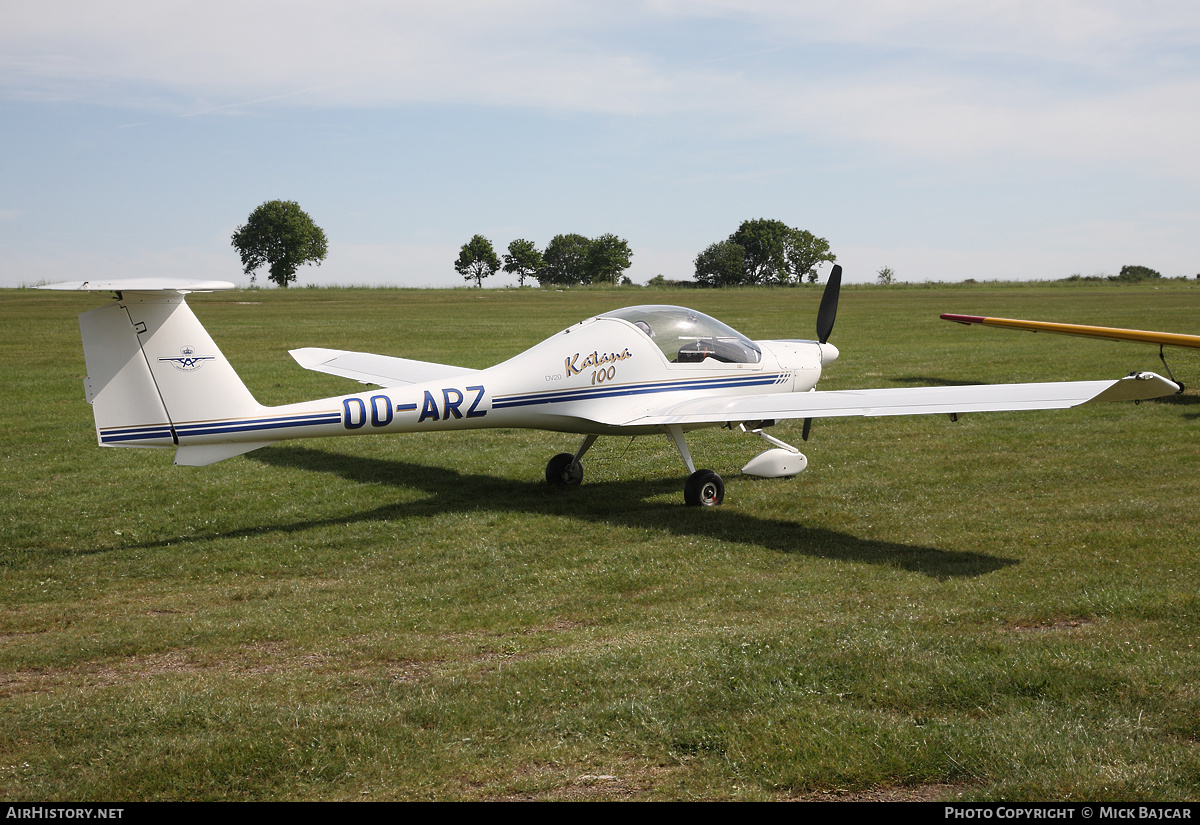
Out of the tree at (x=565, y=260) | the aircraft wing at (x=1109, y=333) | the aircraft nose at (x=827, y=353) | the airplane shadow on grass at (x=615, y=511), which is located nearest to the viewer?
the airplane shadow on grass at (x=615, y=511)

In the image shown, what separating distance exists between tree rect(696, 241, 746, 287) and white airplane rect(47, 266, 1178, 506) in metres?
126

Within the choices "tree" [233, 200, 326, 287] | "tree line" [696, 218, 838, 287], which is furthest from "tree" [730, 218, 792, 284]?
"tree" [233, 200, 326, 287]

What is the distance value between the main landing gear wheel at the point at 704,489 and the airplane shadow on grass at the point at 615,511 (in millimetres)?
117

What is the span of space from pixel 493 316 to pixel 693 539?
3917 centimetres

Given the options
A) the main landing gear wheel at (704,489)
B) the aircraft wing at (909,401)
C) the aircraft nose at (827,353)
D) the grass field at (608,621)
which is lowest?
the grass field at (608,621)

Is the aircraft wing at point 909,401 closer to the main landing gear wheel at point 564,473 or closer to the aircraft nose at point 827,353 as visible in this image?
the main landing gear wheel at point 564,473

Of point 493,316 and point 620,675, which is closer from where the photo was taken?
point 620,675

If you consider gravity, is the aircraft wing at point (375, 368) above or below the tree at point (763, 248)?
below

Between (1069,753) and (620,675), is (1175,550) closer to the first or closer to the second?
(1069,753)

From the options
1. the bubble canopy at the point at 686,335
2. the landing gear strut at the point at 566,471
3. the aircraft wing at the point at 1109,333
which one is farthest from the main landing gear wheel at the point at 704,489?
the aircraft wing at the point at 1109,333

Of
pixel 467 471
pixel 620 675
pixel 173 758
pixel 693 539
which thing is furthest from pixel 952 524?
pixel 173 758

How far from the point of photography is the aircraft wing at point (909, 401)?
27.0 feet

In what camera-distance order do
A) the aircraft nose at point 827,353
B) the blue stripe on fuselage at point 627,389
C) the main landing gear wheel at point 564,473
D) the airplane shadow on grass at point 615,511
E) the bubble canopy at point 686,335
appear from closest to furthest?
the airplane shadow on grass at point 615,511 → the blue stripe on fuselage at point 627,389 → the bubble canopy at point 686,335 → the main landing gear wheel at point 564,473 → the aircraft nose at point 827,353
